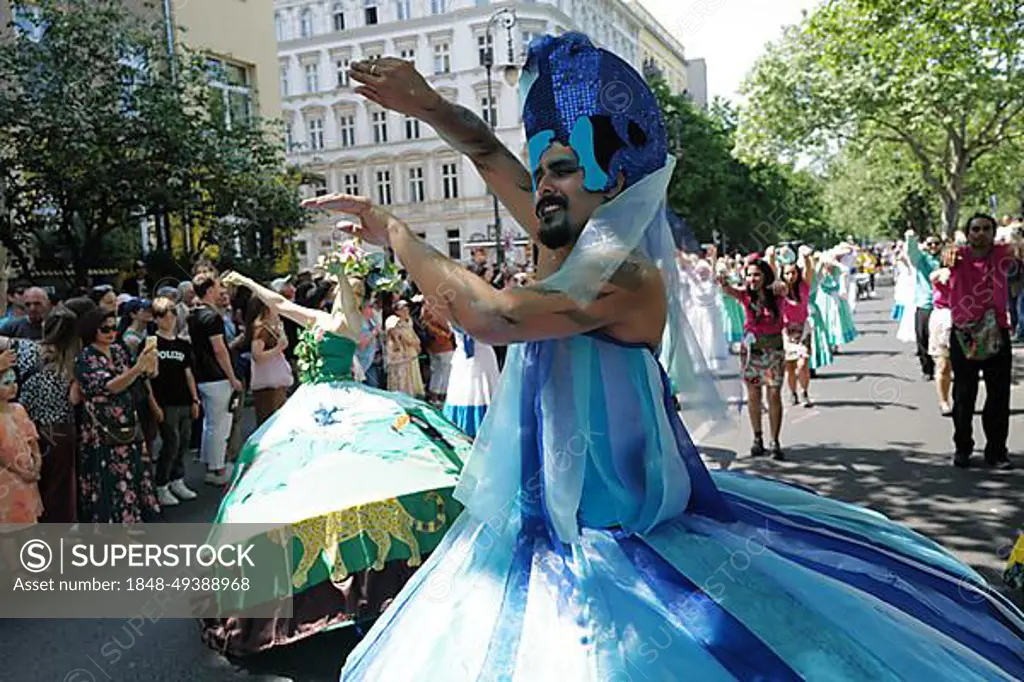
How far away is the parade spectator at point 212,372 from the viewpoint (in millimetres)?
7723

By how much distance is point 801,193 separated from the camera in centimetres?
4459

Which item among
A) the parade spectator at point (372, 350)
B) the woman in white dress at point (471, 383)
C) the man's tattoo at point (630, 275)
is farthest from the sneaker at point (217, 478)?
the man's tattoo at point (630, 275)

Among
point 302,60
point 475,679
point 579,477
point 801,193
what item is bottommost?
point 475,679

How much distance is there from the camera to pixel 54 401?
5.56 meters

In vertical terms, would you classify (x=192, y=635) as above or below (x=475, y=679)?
below

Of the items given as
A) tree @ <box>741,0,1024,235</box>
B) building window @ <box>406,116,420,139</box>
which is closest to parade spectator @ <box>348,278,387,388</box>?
tree @ <box>741,0,1024,235</box>

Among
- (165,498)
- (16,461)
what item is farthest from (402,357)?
(16,461)

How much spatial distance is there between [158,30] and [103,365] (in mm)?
9937

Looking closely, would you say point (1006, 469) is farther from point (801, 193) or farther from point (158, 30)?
point (801, 193)

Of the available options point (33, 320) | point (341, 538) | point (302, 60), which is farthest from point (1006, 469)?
point (302, 60)

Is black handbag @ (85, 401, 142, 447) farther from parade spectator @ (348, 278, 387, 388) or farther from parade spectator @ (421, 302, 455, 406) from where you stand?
parade spectator @ (421, 302, 455, 406)

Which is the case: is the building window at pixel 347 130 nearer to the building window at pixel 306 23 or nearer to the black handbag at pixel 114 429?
the building window at pixel 306 23

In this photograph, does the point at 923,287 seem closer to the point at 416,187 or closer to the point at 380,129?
the point at 380,129

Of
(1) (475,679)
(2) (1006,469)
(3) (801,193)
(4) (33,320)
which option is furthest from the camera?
(3) (801,193)
